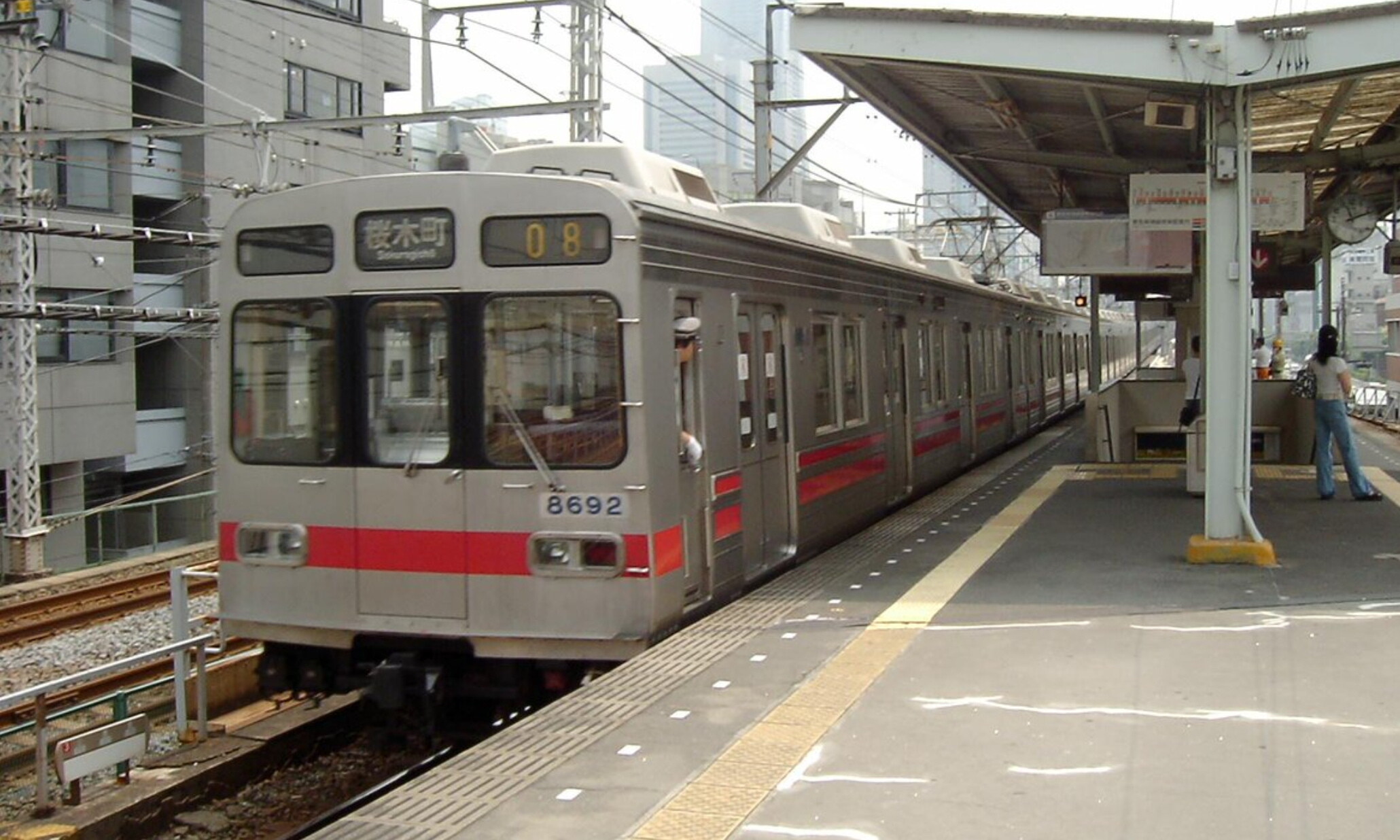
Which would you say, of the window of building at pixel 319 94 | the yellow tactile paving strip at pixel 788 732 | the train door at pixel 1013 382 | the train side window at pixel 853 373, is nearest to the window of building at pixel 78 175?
the window of building at pixel 319 94

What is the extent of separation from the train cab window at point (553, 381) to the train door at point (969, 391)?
978 centimetres

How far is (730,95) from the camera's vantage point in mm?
114688

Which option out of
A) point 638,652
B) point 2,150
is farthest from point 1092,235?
point 2,150

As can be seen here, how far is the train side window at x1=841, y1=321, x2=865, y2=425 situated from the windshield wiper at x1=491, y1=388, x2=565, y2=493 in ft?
14.1

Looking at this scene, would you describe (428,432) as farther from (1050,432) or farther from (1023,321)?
(1050,432)

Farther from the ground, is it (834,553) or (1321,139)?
(1321,139)

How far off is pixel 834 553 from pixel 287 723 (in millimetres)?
3843

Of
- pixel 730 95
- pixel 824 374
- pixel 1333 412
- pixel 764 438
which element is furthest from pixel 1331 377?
pixel 730 95

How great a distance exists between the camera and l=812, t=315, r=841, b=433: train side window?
997 cm

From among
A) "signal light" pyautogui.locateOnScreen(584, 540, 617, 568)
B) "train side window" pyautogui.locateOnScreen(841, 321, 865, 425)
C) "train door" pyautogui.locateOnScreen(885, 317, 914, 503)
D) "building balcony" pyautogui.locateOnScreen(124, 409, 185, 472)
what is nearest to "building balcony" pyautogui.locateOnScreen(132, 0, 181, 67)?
"building balcony" pyautogui.locateOnScreen(124, 409, 185, 472)

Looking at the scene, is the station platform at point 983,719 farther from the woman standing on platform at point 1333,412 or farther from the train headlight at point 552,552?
the woman standing on platform at point 1333,412

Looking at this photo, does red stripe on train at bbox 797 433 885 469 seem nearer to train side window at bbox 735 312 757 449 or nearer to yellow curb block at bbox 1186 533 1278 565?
train side window at bbox 735 312 757 449

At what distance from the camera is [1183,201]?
1012cm

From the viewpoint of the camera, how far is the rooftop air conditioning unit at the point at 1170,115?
930cm
